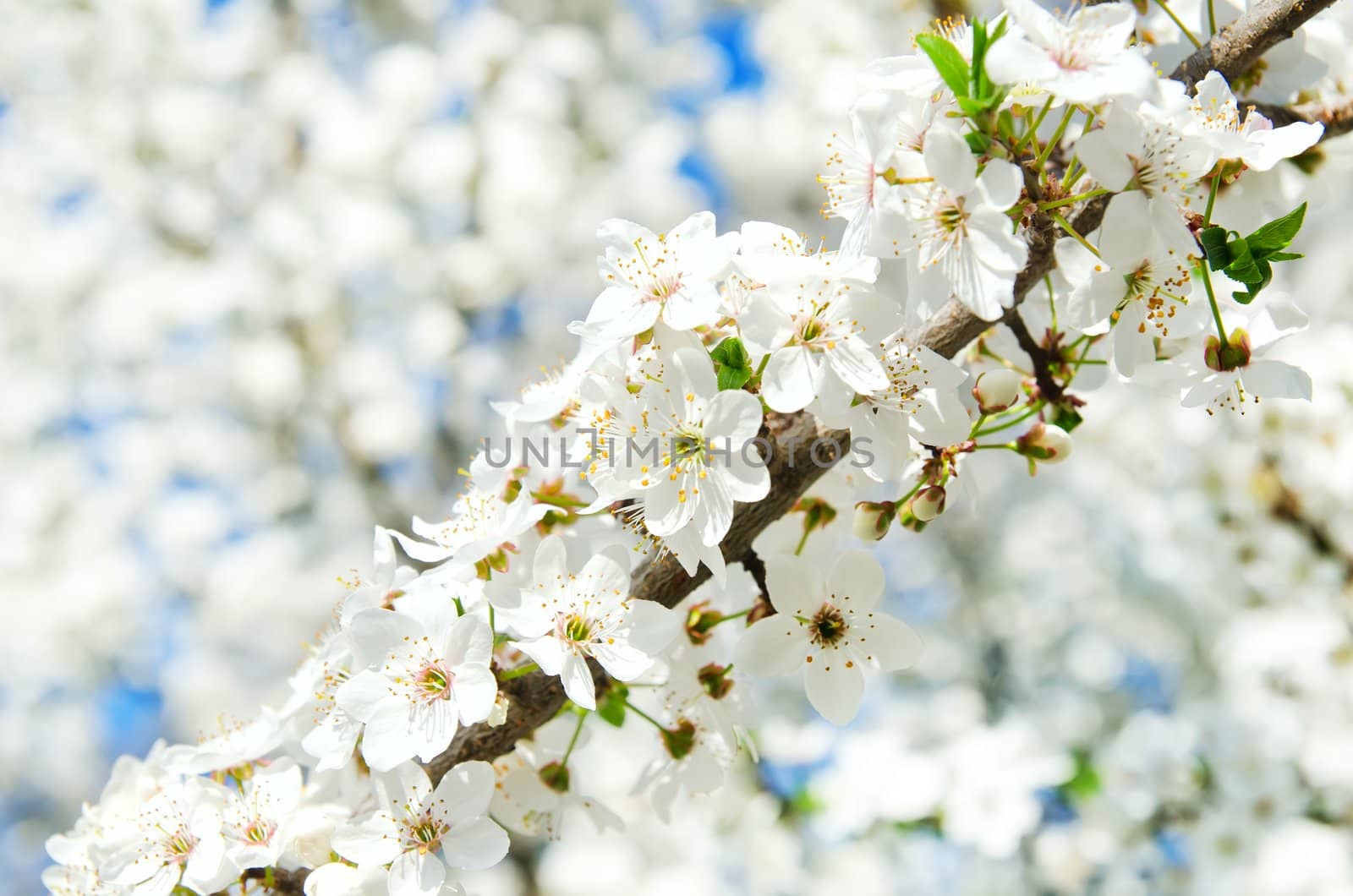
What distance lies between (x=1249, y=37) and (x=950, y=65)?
1.48 ft

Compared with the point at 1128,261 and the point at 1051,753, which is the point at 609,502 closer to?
the point at 1128,261

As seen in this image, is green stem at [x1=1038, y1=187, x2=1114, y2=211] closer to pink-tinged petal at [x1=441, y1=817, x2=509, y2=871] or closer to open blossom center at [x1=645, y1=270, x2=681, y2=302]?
open blossom center at [x1=645, y1=270, x2=681, y2=302]

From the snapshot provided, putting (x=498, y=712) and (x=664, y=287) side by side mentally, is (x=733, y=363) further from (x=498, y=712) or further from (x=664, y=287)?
(x=498, y=712)

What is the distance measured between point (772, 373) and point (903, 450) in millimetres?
176

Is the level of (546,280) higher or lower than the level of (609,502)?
lower

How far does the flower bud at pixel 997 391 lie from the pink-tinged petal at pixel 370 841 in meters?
0.84

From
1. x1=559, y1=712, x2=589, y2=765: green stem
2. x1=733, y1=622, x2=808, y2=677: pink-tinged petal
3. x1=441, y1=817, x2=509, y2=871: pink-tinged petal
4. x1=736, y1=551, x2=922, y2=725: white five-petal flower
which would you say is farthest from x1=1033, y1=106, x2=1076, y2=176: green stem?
x1=441, y1=817, x2=509, y2=871: pink-tinged petal

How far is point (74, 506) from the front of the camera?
6016 millimetres

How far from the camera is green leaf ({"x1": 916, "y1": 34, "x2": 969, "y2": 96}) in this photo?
89cm

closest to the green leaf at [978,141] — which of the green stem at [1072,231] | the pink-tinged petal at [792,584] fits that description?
the green stem at [1072,231]

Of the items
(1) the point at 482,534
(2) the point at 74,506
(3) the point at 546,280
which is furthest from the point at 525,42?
(1) the point at 482,534

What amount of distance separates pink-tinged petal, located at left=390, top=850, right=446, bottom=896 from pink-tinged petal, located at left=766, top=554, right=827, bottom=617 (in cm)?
48

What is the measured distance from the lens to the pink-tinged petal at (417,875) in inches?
40.9

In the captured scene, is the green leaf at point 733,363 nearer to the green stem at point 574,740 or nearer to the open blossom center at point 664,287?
the open blossom center at point 664,287
